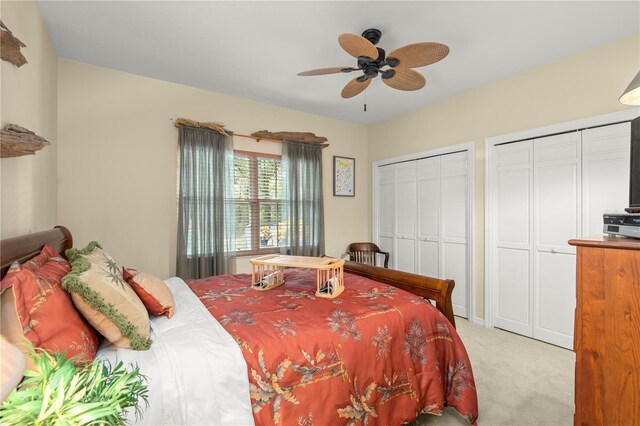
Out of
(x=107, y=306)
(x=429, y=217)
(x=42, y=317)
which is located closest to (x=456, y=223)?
(x=429, y=217)

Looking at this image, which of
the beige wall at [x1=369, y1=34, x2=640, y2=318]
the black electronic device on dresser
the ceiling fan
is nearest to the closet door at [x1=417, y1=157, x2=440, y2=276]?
the beige wall at [x1=369, y1=34, x2=640, y2=318]

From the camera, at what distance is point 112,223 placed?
299 centimetres

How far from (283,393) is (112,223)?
2650mm

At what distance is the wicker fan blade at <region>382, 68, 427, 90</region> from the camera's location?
2.29 m

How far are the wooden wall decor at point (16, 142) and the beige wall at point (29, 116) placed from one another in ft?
0.23

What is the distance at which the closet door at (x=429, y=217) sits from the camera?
3.87 metres

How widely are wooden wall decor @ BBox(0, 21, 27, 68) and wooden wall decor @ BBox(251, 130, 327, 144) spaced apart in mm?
2376

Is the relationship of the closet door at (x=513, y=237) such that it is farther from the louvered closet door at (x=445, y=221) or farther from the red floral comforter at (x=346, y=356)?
the red floral comforter at (x=346, y=356)

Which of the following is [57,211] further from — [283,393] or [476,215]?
[476,215]

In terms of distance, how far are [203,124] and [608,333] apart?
3.57 meters

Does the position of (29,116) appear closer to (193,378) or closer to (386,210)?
(193,378)

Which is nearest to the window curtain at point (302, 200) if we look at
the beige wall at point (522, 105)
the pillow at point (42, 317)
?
the beige wall at point (522, 105)

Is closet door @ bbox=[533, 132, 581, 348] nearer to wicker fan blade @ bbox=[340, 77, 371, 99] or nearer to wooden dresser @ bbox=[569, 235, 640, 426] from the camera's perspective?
wicker fan blade @ bbox=[340, 77, 371, 99]

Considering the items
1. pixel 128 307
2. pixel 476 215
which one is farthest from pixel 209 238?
pixel 476 215
